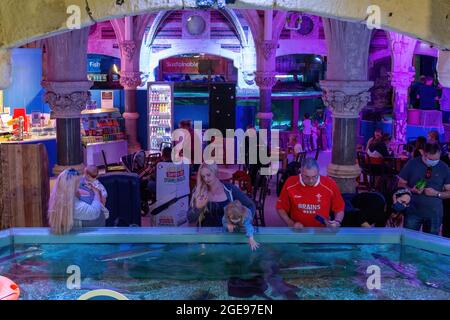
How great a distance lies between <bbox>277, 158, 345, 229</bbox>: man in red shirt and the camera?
4.97 meters

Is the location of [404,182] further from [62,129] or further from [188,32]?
[188,32]

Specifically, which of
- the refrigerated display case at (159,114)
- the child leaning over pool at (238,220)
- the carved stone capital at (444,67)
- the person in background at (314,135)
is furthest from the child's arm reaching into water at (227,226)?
the person in background at (314,135)

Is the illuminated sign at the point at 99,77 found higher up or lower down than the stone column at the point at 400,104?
higher up

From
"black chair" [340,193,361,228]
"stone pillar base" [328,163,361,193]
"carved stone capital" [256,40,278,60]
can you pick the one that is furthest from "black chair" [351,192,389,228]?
"carved stone capital" [256,40,278,60]

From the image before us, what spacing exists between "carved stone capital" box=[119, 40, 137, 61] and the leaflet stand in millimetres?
8667

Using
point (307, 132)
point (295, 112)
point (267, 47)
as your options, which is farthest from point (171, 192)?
point (295, 112)

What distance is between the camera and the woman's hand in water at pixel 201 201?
503 cm

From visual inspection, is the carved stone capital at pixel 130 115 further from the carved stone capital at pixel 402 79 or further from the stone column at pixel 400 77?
the carved stone capital at pixel 402 79

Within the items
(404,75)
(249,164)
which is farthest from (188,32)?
(249,164)

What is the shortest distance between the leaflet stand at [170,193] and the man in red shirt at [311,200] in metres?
3.20

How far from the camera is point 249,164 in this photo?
11.4 m

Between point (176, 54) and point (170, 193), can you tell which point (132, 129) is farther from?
point (170, 193)
